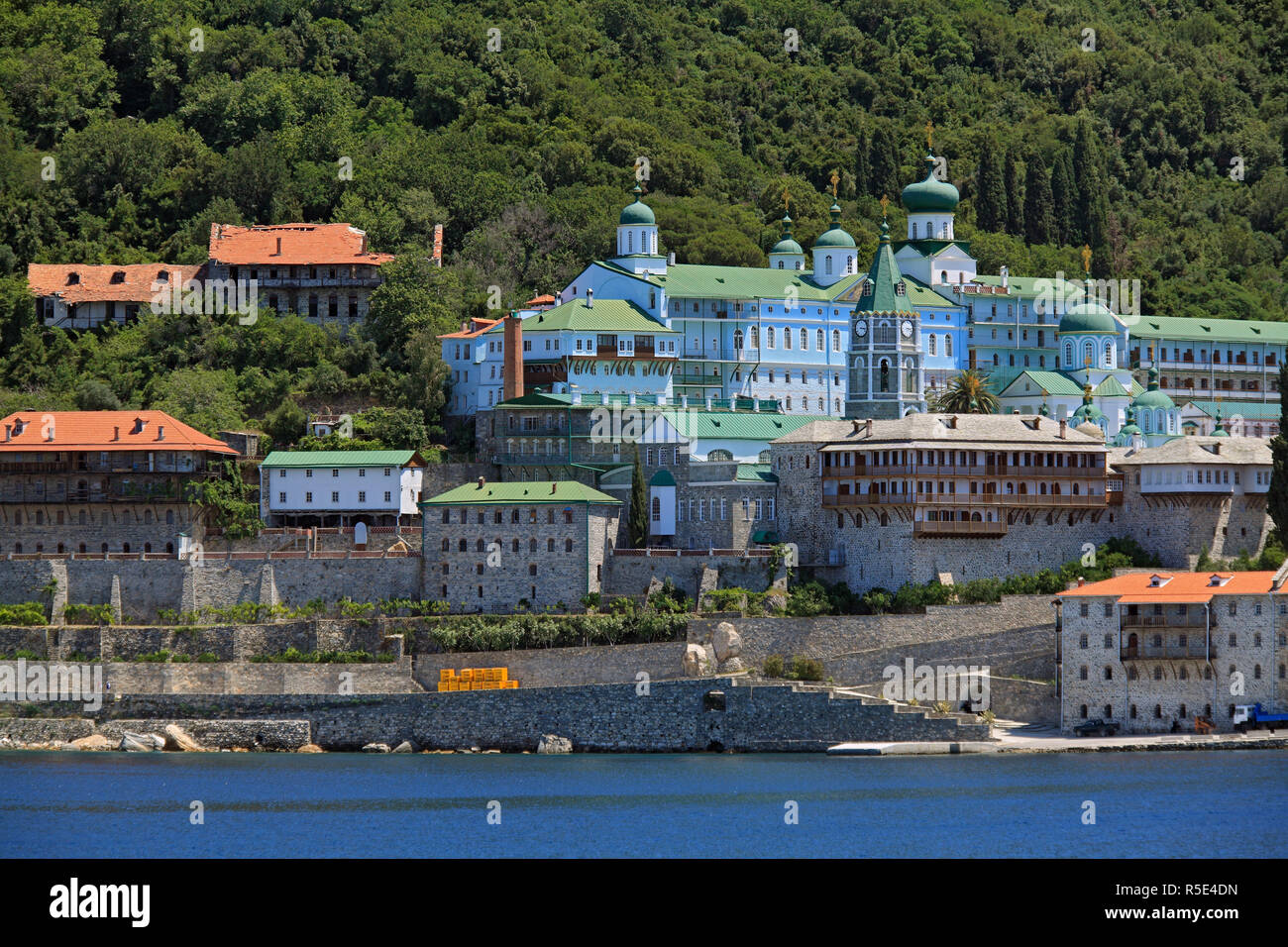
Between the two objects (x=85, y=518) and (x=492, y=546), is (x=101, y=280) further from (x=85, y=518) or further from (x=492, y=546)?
(x=492, y=546)

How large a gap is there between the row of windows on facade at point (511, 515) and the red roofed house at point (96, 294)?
23.6m

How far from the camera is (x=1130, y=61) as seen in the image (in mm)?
146625

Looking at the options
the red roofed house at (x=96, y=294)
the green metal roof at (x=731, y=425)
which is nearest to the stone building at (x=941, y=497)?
the green metal roof at (x=731, y=425)

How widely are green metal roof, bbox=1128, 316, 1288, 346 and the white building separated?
123 feet

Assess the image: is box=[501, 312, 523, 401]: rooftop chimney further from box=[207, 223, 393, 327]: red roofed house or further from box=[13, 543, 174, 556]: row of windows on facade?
box=[13, 543, 174, 556]: row of windows on facade

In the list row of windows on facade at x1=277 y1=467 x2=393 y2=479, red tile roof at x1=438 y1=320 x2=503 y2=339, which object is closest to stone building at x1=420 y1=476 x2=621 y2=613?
row of windows on facade at x1=277 y1=467 x2=393 y2=479

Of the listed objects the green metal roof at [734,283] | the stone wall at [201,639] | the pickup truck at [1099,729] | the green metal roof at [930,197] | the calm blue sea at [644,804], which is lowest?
the calm blue sea at [644,804]

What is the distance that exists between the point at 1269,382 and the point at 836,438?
35.8 m

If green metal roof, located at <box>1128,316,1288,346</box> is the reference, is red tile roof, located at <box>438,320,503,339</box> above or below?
below

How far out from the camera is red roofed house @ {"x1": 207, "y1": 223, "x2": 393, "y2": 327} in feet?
289

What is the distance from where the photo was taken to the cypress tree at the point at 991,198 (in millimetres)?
117625

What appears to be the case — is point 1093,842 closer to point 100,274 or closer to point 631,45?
point 100,274

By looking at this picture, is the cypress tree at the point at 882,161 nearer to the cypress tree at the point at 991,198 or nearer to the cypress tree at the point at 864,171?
the cypress tree at the point at 864,171

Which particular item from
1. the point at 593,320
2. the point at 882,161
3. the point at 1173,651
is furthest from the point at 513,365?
the point at 882,161
